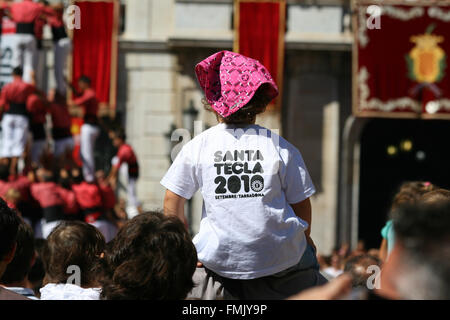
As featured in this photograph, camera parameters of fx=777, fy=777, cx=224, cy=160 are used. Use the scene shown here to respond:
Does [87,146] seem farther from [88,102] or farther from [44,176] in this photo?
[44,176]

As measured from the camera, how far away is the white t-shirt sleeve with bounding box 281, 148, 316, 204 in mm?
3281

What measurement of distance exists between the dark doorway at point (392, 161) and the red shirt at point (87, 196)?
7953mm

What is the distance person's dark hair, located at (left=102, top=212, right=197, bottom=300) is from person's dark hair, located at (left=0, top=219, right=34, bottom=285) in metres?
1.10

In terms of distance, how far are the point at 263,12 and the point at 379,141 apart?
3.92 meters

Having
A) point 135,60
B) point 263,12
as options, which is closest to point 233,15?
point 263,12

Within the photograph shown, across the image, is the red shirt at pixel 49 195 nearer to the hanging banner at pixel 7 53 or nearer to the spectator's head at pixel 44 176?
the spectator's head at pixel 44 176

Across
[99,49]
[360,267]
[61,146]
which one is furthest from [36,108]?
[360,267]

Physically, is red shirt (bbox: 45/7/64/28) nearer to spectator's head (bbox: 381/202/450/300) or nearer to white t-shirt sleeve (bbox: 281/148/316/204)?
white t-shirt sleeve (bbox: 281/148/316/204)

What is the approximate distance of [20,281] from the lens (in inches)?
145

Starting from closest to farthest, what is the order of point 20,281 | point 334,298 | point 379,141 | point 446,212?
point 446,212 < point 334,298 < point 20,281 < point 379,141

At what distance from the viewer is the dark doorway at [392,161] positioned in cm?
1703

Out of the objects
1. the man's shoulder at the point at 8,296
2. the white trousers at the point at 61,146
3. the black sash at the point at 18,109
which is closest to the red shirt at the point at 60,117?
the white trousers at the point at 61,146

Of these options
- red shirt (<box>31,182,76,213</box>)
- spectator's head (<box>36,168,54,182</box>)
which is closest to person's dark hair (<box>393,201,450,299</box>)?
red shirt (<box>31,182,76,213</box>)

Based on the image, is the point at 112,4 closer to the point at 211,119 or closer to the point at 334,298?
the point at 211,119
